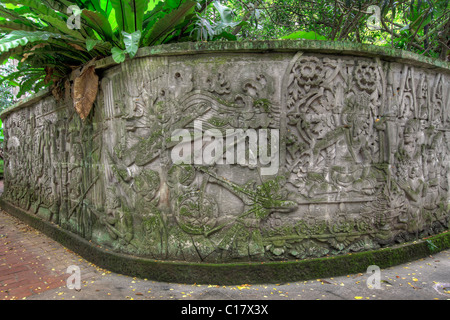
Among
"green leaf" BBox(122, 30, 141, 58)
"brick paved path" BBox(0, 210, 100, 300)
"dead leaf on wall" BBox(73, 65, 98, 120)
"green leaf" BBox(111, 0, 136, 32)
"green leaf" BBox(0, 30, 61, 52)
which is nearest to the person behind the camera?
"green leaf" BBox(0, 30, 61, 52)

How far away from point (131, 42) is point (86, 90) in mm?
1287

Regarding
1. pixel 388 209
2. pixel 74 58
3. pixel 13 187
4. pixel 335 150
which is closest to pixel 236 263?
pixel 335 150

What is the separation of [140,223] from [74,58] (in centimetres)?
257

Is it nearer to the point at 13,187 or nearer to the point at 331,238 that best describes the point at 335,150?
the point at 331,238

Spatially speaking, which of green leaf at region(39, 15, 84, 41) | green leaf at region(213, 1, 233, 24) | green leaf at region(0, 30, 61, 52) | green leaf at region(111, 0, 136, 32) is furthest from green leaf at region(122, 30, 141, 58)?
green leaf at region(213, 1, 233, 24)

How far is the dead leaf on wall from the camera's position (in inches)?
178

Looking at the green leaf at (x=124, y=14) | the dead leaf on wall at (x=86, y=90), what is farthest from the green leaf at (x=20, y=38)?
the green leaf at (x=124, y=14)

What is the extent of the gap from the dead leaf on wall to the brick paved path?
212cm

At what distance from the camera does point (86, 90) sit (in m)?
4.57

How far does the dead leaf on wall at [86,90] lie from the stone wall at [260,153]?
15 centimetres

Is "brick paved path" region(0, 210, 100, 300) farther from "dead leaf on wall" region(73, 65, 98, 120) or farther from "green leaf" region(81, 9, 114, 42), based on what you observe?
"green leaf" region(81, 9, 114, 42)

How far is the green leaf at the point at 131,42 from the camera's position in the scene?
367 centimetres

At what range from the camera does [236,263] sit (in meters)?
3.78

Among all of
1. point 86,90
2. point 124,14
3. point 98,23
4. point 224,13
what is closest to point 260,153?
point 224,13
